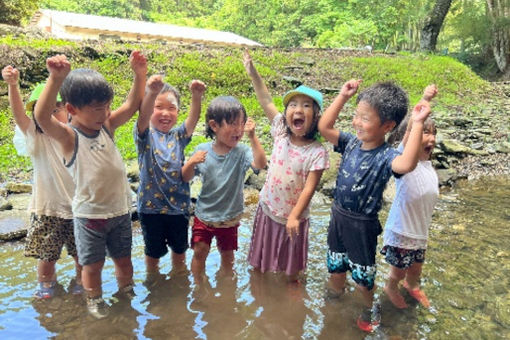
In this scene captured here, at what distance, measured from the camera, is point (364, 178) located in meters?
2.71

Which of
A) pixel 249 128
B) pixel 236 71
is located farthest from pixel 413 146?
pixel 236 71

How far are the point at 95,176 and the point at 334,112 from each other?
1.64m

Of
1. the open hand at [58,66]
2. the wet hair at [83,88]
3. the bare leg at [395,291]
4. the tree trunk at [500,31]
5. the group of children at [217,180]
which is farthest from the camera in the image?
the tree trunk at [500,31]

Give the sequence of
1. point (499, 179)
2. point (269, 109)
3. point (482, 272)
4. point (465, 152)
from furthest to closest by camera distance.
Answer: point (465, 152)
point (499, 179)
point (482, 272)
point (269, 109)

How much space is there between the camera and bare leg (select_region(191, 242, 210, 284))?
3.34 meters

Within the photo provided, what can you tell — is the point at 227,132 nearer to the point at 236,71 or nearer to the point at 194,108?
the point at 194,108

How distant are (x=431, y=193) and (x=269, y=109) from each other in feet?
4.48

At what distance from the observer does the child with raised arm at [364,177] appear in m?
2.67

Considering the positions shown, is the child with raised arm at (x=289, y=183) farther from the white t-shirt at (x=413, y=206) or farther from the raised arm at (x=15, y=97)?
the raised arm at (x=15, y=97)

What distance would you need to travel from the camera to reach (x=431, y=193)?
3.01 m

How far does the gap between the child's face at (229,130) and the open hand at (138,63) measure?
622 mm

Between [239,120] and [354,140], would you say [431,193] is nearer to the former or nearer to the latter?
[354,140]

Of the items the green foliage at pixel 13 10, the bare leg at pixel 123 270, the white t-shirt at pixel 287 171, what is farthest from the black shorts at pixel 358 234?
the green foliage at pixel 13 10

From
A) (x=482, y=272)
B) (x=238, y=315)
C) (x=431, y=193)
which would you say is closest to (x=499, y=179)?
(x=482, y=272)
